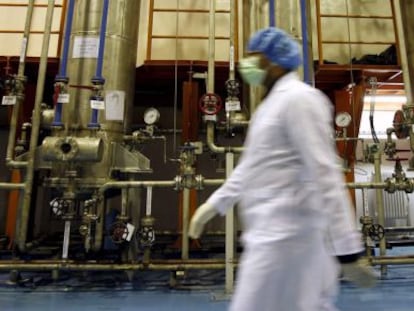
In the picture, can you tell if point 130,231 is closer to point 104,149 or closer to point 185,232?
point 185,232

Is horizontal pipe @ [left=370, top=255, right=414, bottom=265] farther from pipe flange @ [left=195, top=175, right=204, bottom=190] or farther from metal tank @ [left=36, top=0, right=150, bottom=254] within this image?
metal tank @ [left=36, top=0, right=150, bottom=254]

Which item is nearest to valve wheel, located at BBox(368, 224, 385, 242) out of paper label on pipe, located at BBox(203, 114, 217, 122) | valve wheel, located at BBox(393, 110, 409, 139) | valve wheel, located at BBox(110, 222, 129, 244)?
valve wheel, located at BBox(393, 110, 409, 139)

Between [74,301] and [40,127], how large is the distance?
4.46 ft

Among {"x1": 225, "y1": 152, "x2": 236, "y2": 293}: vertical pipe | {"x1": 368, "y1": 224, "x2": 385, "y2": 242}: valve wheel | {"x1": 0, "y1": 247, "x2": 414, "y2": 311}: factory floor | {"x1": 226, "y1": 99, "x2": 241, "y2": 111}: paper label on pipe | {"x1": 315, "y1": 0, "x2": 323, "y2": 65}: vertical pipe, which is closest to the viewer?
{"x1": 0, "y1": 247, "x2": 414, "y2": 311}: factory floor

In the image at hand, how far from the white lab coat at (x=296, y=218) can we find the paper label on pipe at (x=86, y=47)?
2288mm

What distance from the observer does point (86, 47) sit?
2.94 m

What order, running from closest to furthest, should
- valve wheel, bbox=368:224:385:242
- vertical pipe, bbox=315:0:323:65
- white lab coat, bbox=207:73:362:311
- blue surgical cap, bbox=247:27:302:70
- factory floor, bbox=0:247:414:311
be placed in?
white lab coat, bbox=207:73:362:311 → blue surgical cap, bbox=247:27:302:70 → factory floor, bbox=0:247:414:311 → valve wheel, bbox=368:224:385:242 → vertical pipe, bbox=315:0:323:65

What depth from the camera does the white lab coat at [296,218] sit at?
3.21 ft

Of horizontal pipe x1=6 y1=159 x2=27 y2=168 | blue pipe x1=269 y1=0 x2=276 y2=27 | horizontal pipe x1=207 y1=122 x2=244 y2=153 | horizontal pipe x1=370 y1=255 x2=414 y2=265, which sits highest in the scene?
blue pipe x1=269 y1=0 x2=276 y2=27

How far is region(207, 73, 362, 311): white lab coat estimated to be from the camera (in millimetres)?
978

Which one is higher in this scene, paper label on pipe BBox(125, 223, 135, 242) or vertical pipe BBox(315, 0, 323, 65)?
vertical pipe BBox(315, 0, 323, 65)

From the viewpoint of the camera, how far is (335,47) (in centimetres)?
391

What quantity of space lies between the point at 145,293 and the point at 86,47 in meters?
1.98

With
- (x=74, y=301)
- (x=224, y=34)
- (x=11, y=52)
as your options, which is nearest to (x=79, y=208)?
(x=74, y=301)
